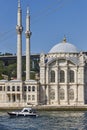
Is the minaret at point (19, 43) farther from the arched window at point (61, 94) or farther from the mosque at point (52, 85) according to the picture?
the arched window at point (61, 94)

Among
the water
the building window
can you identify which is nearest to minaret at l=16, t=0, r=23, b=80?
the building window

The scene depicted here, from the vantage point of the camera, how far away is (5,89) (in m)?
108

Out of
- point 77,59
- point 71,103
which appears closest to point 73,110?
point 71,103

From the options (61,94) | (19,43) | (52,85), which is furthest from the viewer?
(52,85)

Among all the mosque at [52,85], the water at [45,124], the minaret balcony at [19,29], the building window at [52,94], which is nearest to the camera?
the water at [45,124]

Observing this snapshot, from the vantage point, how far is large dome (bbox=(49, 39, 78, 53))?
11619 centimetres

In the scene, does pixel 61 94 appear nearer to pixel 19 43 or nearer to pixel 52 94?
pixel 52 94

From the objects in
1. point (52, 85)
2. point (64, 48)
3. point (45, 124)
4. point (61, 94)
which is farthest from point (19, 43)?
point (45, 124)

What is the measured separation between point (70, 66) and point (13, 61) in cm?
8039

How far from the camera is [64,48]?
383 feet

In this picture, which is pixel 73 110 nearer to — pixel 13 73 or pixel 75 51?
pixel 75 51

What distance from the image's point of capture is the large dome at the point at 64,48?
4574 inches

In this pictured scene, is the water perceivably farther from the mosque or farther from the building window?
the building window

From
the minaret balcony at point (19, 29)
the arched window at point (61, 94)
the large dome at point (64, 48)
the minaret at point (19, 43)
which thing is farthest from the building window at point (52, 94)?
the minaret balcony at point (19, 29)
